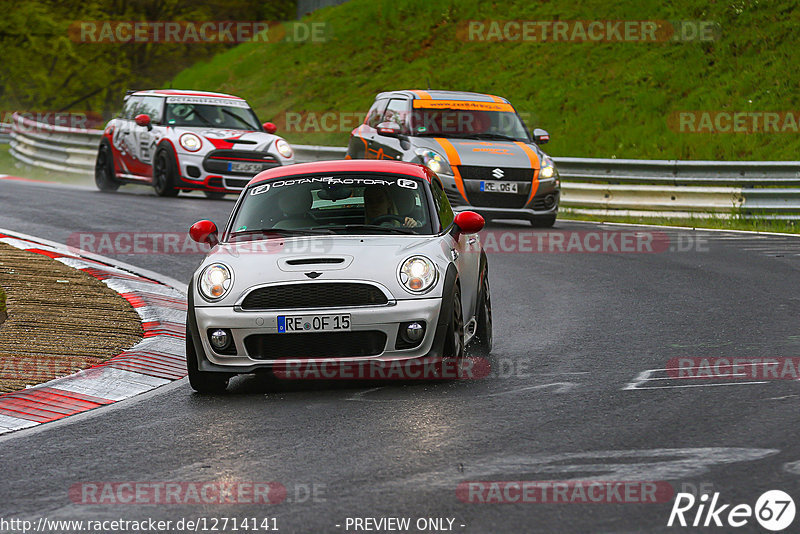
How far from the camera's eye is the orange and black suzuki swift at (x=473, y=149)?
16.9m

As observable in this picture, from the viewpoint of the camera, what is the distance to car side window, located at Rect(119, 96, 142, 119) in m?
22.3

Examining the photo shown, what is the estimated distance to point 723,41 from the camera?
87.9 feet

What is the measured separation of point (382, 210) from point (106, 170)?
47.7ft

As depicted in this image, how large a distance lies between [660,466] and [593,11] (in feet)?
85.2

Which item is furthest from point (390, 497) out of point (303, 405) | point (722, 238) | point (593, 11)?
point (593, 11)

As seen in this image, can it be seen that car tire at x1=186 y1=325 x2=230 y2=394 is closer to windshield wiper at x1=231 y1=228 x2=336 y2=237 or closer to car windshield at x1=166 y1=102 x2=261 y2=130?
windshield wiper at x1=231 y1=228 x2=336 y2=237

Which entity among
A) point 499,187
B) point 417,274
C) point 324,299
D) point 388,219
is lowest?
point 324,299

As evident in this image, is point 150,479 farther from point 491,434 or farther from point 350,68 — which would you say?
point 350,68

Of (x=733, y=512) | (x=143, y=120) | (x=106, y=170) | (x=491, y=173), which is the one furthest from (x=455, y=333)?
(x=106, y=170)

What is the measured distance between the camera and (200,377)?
786 cm

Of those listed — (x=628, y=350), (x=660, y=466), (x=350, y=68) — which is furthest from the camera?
(x=350, y=68)

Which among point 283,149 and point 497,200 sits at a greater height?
point 283,149

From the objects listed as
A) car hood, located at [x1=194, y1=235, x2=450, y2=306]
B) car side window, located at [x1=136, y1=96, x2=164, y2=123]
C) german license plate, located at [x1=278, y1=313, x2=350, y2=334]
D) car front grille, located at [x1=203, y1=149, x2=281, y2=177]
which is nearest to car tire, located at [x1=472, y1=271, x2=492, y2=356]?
car hood, located at [x1=194, y1=235, x2=450, y2=306]

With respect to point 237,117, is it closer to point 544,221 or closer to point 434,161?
point 434,161
